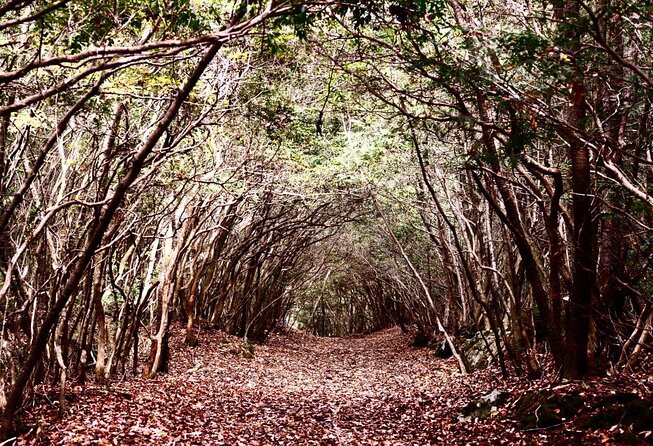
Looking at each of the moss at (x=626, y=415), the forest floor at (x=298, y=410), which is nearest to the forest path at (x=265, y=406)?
the forest floor at (x=298, y=410)

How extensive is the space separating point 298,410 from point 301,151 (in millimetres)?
7093

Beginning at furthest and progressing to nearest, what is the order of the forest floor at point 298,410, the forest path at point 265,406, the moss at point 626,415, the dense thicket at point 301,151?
the forest path at point 265,406, the forest floor at point 298,410, the moss at point 626,415, the dense thicket at point 301,151

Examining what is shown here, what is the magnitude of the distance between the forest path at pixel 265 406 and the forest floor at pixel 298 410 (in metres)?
0.02

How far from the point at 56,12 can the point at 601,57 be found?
5.75 meters

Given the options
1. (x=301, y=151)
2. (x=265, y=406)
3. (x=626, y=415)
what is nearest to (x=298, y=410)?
(x=265, y=406)

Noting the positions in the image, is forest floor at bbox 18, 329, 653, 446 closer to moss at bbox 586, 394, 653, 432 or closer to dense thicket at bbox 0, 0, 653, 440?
moss at bbox 586, 394, 653, 432

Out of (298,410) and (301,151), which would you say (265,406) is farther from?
(301,151)

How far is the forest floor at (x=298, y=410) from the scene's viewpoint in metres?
7.21

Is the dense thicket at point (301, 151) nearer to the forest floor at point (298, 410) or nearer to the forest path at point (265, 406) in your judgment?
the forest floor at point (298, 410)

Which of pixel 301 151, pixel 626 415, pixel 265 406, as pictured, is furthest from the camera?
pixel 301 151

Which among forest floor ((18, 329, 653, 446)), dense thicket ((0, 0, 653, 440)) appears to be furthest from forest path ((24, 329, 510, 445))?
dense thicket ((0, 0, 653, 440))

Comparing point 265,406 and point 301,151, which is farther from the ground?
point 301,151

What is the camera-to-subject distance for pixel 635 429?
236 inches

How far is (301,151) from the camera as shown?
15281 millimetres
